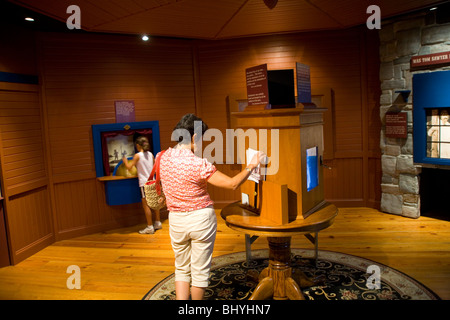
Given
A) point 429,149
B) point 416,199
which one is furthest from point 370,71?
point 416,199

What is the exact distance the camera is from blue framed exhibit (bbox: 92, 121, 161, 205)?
5.95m

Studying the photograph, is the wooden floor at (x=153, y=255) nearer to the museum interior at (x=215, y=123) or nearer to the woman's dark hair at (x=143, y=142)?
the museum interior at (x=215, y=123)

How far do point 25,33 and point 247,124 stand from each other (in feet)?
12.4

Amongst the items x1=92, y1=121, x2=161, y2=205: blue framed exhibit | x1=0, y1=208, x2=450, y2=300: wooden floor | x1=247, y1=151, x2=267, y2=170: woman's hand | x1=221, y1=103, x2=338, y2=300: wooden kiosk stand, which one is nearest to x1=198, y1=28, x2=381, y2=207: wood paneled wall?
x1=0, y1=208, x2=450, y2=300: wooden floor

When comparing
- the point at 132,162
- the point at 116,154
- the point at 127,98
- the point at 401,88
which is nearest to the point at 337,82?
the point at 401,88

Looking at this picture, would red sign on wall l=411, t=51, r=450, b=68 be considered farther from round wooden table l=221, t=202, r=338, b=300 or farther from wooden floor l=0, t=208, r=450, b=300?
round wooden table l=221, t=202, r=338, b=300

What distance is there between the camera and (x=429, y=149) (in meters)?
5.66

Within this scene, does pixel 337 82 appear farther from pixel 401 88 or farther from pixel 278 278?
pixel 278 278

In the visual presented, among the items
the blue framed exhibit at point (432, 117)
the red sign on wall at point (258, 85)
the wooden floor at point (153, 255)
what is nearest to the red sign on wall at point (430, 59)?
the blue framed exhibit at point (432, 117)

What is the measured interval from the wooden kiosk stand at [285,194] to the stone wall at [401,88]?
3.11 m

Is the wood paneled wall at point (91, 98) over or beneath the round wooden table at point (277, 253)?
over

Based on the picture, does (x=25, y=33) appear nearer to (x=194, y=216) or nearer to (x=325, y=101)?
(x=194, y=216)

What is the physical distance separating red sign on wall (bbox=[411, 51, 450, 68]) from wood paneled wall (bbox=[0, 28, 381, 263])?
2.68 ft

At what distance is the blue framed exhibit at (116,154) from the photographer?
595cm
